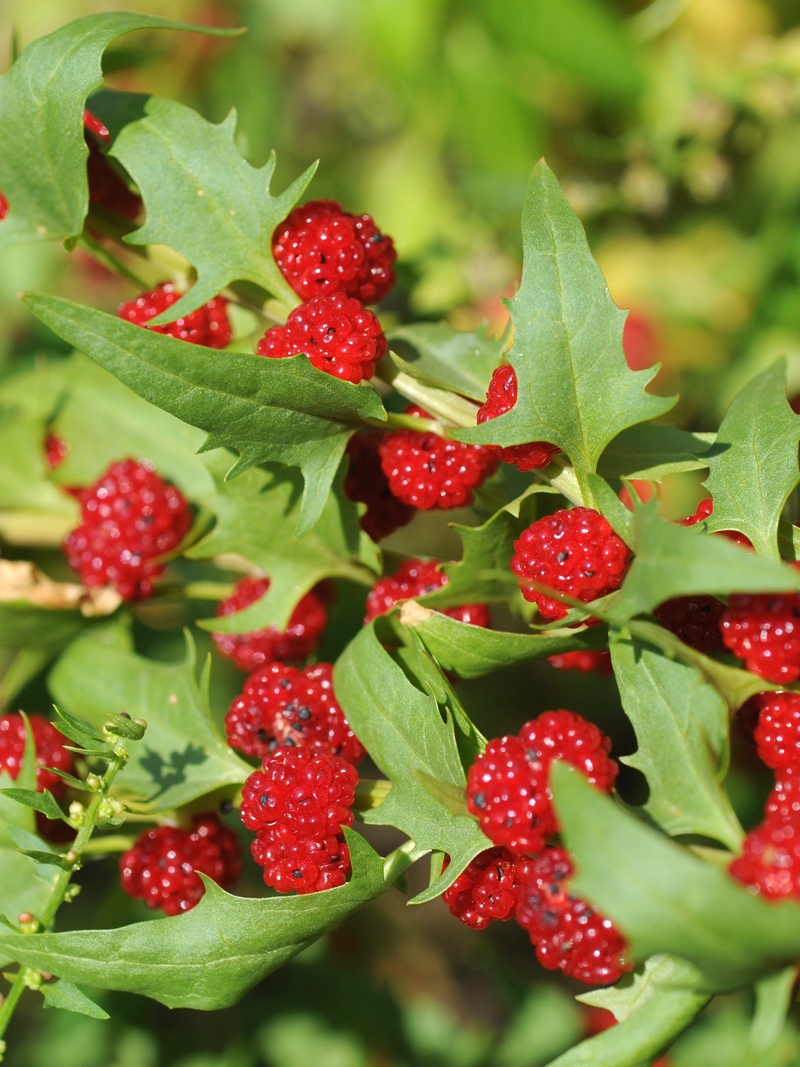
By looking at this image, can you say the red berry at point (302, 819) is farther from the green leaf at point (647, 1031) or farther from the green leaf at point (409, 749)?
the green leaf at point (647, 1031)

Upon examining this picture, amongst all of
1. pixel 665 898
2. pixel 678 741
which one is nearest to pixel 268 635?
pixel 678 741

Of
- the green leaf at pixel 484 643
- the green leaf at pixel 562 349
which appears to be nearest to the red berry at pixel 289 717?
the green leaf at pixel 484 643

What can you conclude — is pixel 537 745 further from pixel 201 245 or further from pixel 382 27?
pixel 382 27

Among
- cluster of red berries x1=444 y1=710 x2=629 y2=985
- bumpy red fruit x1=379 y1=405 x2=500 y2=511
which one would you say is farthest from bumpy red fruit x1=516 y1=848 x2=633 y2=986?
bumpy red fruit x1=379 y1=405 x2=500 y2=511

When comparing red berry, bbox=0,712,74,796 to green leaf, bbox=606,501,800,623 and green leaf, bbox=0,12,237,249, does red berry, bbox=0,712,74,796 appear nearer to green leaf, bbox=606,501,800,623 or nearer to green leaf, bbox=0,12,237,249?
green leaf, bbox=0,12,237,249

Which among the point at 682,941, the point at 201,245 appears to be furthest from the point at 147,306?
the point at 682,941

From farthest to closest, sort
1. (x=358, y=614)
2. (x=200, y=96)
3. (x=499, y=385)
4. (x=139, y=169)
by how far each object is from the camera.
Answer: (x=200, y=96) → (x=358, y=614) → (x=139, y=169) → (x=499, y=385)

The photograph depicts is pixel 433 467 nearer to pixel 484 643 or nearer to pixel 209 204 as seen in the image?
pixel 484 643
